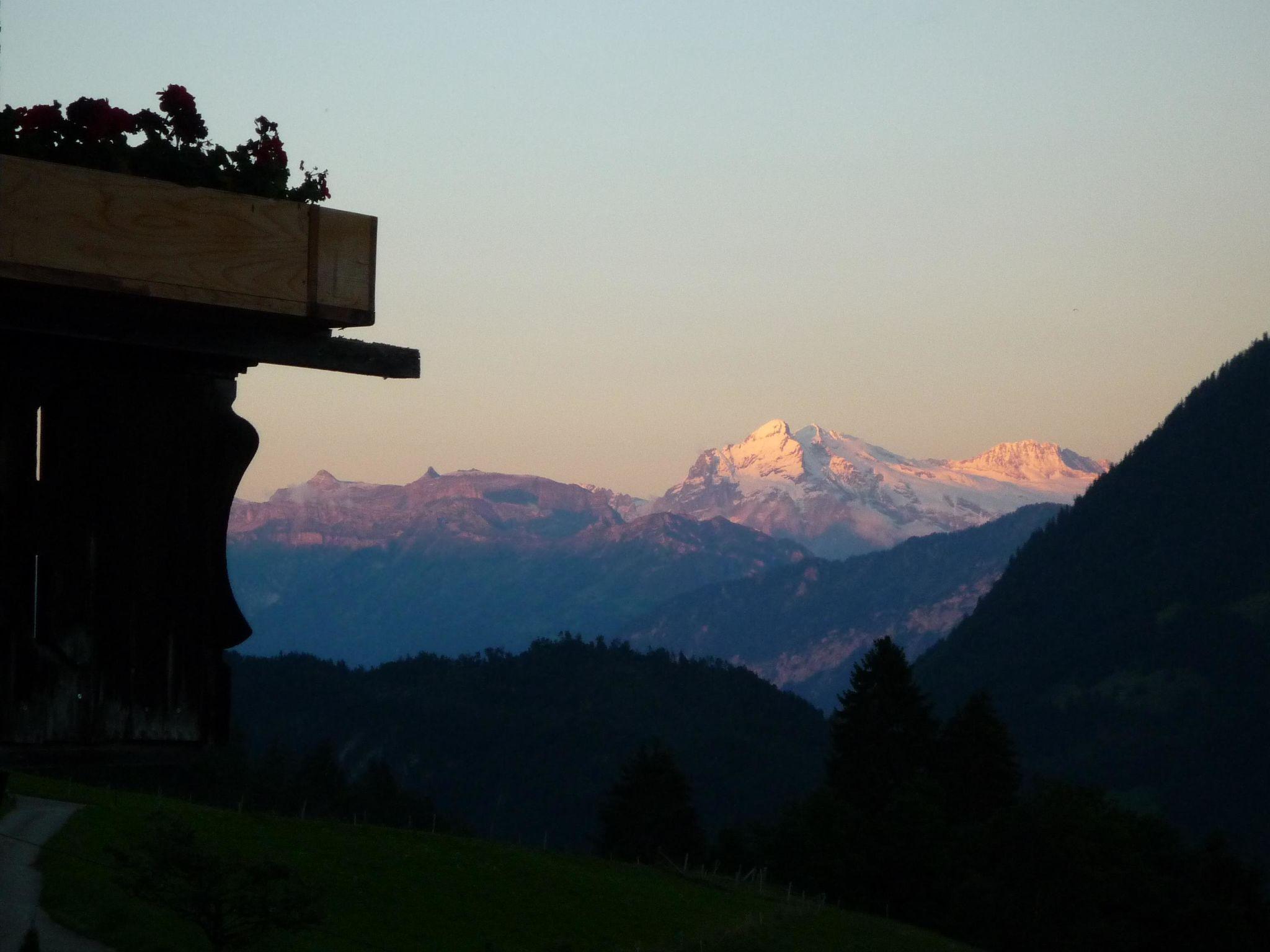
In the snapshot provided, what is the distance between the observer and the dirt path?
122 ft

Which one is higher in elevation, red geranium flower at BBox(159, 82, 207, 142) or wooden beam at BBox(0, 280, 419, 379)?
red geranium flower at BBox(159, 82, 207, 142)

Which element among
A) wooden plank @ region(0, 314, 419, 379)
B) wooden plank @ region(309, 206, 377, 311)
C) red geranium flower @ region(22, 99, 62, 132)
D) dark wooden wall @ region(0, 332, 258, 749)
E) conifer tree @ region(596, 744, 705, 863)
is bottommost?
conifer tree @ region(596, 744, 705, 863)

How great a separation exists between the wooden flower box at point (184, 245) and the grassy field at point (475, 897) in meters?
49.0

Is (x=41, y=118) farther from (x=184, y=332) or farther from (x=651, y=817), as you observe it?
(x=651, y=817)

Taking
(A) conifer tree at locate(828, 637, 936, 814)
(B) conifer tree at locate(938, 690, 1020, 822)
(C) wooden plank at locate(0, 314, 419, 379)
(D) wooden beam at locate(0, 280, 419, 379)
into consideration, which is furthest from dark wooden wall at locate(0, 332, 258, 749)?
(A) conifer tree at locate(828, 637, 936, 814)

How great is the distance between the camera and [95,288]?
6.31 meters

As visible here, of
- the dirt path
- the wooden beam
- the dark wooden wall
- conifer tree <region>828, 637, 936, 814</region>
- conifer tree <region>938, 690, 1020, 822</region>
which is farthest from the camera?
conifer tree <region>828, 637, 936, 814</region>

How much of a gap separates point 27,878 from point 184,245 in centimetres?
4623

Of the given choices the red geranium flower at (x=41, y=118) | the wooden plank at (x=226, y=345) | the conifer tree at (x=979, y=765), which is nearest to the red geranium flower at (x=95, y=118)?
the red geranium flower at (x=41, y=118)

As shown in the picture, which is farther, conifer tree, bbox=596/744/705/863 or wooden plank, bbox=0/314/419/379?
conifer tree, bbox=596/744/705/863

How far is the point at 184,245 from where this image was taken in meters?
6.57

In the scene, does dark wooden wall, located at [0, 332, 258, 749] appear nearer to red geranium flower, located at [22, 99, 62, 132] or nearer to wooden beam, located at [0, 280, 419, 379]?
wooden beam, located at [0, 280, 419, 379]

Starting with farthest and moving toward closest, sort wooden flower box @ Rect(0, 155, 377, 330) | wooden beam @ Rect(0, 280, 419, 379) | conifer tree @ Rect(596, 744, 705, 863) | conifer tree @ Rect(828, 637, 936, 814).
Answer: conifer tree @ Rect(828, 637, 936, 814) → conifer tree @ Rect(596, 744, 705, 863) → wooden beam @ Rect(0, 280, 419, 379) → wooden flower box @ Rect(0, 155, 377, 330)

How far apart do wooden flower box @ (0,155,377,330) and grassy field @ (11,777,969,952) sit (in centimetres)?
4902
